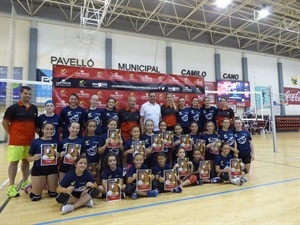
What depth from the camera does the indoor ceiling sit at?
1129 cm

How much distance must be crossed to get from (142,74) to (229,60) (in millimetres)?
13177

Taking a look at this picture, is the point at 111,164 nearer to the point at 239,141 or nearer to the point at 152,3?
the point at 239,141

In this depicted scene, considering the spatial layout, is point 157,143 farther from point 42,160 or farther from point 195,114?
point 42,160

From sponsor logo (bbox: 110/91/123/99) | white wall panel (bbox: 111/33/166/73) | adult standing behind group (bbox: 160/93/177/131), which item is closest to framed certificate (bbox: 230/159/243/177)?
adult standing behind group (bbox: 160/93/177/131)

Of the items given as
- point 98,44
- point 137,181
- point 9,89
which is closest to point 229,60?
point 98,44

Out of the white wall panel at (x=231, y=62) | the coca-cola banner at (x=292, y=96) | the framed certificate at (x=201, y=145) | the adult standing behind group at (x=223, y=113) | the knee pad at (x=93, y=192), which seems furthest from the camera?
the coca-cola banner at (x=292, y=96)

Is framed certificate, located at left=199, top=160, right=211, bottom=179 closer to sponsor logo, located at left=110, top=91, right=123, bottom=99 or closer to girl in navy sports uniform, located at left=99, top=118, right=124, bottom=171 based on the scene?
girl in navy sports uniform, located at left=99, top=118, right=124, bottom=171

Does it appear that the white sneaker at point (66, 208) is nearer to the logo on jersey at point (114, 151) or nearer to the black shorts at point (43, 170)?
the black shorts at point (43, 170)

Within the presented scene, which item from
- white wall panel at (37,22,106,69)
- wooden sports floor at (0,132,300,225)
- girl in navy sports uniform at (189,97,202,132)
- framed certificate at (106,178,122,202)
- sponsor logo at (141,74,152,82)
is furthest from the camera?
white wall panel at (37,22,106,69)

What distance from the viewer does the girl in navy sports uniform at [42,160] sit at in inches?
126

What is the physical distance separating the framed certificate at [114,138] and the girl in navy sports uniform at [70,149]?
0.40 metres

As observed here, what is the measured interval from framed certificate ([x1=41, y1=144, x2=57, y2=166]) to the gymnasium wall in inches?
376

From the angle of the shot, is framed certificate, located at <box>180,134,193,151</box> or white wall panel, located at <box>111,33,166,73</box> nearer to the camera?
framed certificate, located at <box>180,134,193,151</box>

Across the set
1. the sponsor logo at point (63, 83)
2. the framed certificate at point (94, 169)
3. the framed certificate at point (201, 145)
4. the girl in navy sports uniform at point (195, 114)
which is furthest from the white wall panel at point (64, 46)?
the framed certificate at point (201, 145)
